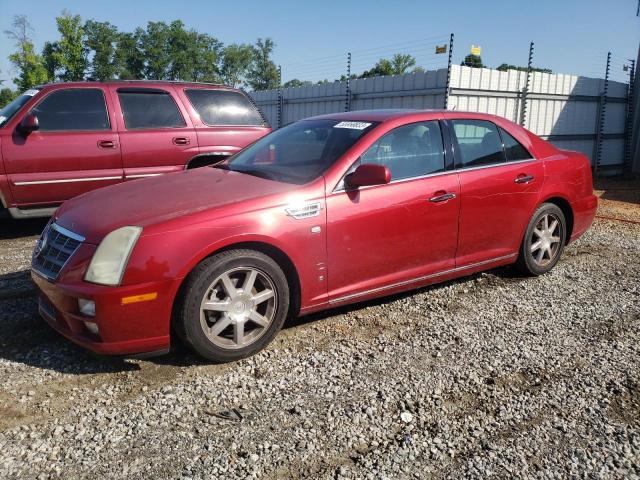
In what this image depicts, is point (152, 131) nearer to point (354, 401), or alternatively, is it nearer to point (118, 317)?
point (118, 317)

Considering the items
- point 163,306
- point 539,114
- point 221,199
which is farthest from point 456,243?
point 539,114

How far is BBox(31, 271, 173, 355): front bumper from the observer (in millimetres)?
2916

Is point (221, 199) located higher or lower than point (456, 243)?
higher

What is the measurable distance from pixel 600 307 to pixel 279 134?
311cm

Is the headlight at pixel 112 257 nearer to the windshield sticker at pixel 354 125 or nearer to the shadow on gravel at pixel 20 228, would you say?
the windshield sticker at pixel 354 125

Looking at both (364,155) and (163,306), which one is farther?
(364,155)

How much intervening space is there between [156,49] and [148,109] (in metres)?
70.8

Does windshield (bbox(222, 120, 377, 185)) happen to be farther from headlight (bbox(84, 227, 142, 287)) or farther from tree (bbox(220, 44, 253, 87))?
tree (bbox(220, 44, 253, 87))

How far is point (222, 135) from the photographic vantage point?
22.9 ft

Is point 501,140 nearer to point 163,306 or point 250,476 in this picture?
point 163,306

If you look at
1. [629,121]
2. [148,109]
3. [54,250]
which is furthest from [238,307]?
[629,121]

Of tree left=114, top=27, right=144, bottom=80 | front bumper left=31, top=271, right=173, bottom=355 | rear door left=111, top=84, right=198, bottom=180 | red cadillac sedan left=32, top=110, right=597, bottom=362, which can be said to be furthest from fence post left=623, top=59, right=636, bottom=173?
tree left=114, top=27, right=144, bottom=80

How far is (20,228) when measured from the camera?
22.7 feet

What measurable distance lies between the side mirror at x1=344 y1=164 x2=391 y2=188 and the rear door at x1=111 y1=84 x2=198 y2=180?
376 cm
